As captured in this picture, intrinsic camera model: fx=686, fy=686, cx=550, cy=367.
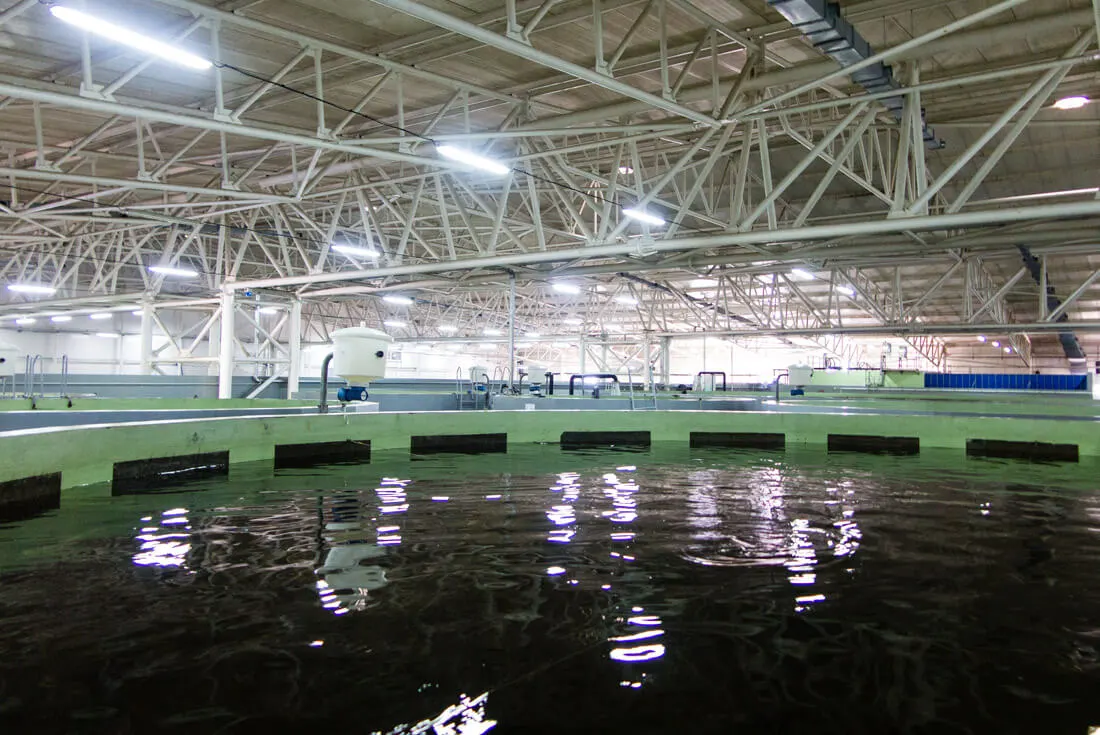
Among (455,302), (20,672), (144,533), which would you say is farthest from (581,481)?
(455,302)

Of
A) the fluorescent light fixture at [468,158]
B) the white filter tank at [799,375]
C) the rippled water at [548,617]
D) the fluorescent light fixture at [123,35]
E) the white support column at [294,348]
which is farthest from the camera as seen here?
the white filter tank at [799,375]

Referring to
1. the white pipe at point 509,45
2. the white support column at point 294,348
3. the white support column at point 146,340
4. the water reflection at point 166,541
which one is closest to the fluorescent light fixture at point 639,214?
the white pipe at point 509,45

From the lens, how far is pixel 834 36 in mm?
7316

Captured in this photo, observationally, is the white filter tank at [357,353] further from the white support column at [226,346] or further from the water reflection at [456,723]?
the white support column at [226,346]

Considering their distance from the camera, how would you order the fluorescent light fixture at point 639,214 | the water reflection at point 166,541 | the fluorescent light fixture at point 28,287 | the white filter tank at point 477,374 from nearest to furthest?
1. the water reflection at point 166,541
2. the fluorescent light fixture at point 639,214
3. the white filter tank at point 477,374
4. the fluorescent light fixture at point 28,287

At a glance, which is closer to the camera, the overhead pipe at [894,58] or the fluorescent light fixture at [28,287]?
the overhead pipe at [894,58]

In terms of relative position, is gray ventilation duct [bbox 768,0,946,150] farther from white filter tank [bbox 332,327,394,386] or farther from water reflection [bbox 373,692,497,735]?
water reflection [bbox 373,692,497,735]

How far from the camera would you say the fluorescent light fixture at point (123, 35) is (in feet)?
21.0

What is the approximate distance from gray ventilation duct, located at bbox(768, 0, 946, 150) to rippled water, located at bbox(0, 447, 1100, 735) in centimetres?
478

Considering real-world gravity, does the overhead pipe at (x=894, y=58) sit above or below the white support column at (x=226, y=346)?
above

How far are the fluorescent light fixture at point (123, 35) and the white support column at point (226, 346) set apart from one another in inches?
538

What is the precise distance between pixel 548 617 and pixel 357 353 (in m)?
7.35

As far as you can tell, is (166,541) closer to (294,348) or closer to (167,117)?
(167,117)

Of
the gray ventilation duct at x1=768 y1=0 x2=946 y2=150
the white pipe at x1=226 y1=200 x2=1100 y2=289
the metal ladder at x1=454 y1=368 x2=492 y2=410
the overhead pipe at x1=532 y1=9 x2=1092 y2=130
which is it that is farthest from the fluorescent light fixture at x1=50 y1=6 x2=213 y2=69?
the metal ladder at x1=454 y1=368 x2=492 y2=410
